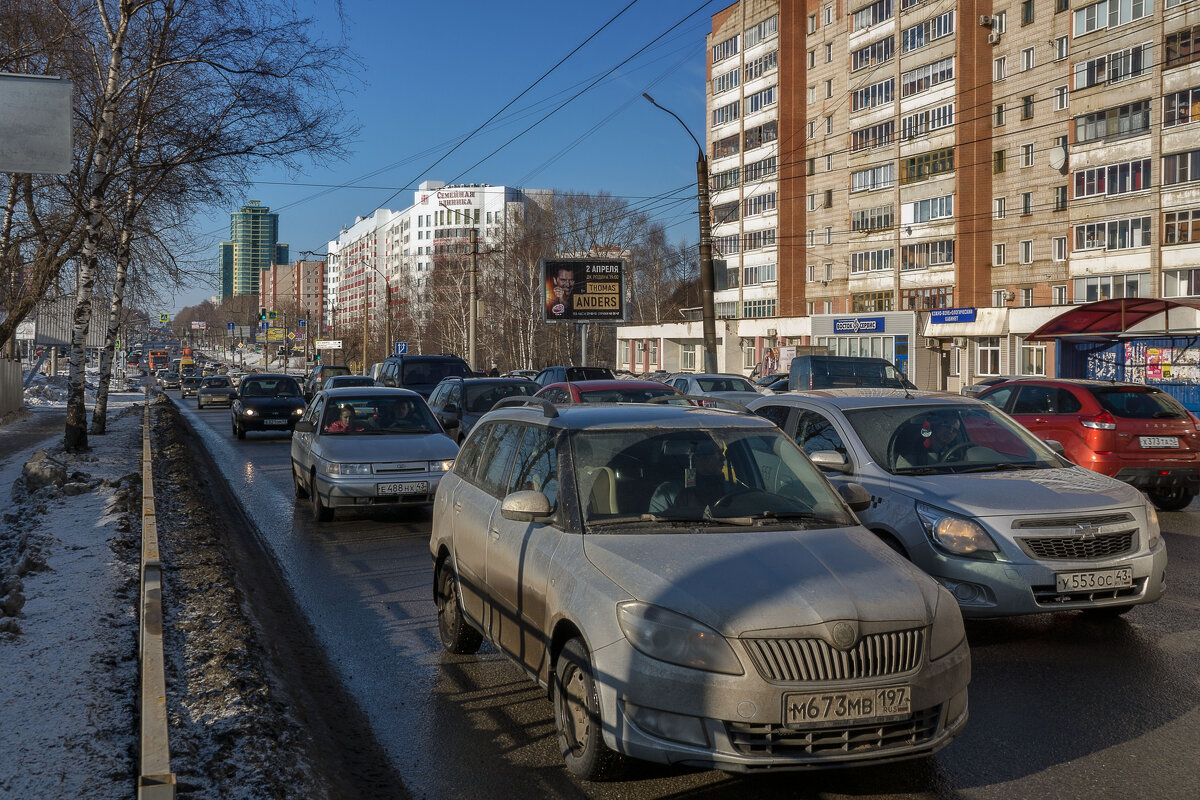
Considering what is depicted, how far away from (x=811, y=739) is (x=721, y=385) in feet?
70.5

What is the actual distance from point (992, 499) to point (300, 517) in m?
8.86

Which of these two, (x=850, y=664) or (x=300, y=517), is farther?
(x=300, y=517)

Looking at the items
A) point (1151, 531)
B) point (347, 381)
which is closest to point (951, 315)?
point (347, 381)

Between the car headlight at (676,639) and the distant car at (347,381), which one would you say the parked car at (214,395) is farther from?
the car headlight at (676,639)

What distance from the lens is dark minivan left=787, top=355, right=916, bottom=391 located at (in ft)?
76.4

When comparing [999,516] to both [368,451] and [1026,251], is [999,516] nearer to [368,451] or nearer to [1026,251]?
[368,451]

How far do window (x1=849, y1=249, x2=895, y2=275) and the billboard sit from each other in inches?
968

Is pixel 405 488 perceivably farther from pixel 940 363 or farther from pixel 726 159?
pixel 726 159

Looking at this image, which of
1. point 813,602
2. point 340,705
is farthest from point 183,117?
point 813,602

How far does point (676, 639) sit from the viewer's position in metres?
3.98

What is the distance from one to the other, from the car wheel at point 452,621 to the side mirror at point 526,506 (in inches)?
57.4

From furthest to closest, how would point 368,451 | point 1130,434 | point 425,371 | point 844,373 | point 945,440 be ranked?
point 425,371, point 844,373, point 1130,434, point 368,451, point 945,440

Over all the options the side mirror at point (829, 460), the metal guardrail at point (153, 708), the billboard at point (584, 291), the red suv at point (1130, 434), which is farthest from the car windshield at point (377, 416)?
the billboard at point (584, 291)

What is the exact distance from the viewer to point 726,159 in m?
72.1
